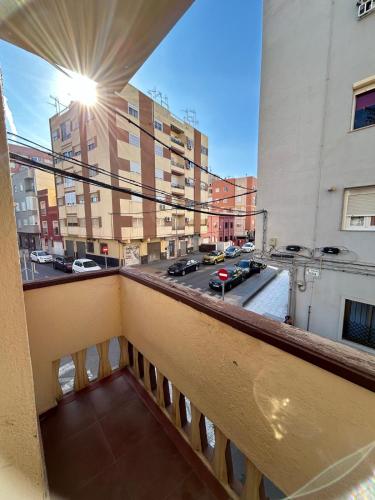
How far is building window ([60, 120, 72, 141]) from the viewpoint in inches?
565

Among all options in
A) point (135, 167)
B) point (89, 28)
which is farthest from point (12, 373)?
point (135, 167)

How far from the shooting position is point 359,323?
431 cm

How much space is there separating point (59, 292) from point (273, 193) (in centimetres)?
522

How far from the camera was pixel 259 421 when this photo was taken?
107cm

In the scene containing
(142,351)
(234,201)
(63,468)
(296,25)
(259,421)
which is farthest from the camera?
(234,201)

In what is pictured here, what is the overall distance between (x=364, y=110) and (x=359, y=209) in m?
1.89

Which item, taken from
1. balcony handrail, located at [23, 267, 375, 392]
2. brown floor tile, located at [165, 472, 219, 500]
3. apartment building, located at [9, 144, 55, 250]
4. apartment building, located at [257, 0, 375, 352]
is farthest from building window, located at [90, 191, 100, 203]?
brown floor tile, located at [165, 472, 219, 500]

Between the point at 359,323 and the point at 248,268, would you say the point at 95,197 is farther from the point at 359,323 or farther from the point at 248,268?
the point at 359,323

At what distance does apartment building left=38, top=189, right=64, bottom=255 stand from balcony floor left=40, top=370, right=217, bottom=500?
61.4ft

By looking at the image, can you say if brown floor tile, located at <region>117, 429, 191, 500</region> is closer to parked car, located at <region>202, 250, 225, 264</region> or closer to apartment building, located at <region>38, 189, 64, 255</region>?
parked car, located at <region>202, 250, 225, 264</region>

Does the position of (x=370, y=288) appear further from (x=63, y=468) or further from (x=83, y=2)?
(x=83, y=2)

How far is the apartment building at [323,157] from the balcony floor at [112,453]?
4.51 meters

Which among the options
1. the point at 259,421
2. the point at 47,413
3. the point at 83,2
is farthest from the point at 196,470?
the point at 83,2

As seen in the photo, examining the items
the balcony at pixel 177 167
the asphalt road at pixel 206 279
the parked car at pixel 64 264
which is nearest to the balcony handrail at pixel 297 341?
the asphalt road at pixel 206 279
